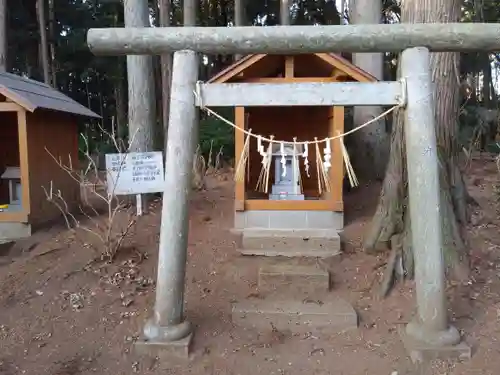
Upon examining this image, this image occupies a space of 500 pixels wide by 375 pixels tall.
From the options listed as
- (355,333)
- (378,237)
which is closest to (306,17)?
(378,237)

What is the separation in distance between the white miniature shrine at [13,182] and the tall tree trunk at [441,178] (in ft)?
17.4

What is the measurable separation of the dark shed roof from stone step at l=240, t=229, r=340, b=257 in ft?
10.7

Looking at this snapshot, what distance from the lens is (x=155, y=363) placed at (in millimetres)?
3783

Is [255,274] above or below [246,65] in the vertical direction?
below

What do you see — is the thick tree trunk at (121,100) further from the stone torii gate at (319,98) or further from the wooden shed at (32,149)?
the stone torii gate at (319,98)

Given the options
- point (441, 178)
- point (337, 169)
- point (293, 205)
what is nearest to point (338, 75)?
point (337, 169)

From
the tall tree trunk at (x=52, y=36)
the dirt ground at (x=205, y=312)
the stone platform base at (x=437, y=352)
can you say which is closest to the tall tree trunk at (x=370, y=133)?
the dirt ground at (x=205, y=312)

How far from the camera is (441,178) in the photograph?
5066mm

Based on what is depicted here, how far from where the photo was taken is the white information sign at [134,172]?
245 inches

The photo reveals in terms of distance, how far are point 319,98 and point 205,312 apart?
2.34 meters

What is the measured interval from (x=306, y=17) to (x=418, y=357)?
17220mm

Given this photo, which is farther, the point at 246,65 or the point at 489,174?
the point at 489,174

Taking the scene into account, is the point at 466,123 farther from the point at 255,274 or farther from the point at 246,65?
the point at 255,274

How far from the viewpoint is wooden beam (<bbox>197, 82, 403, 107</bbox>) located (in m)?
3.87
